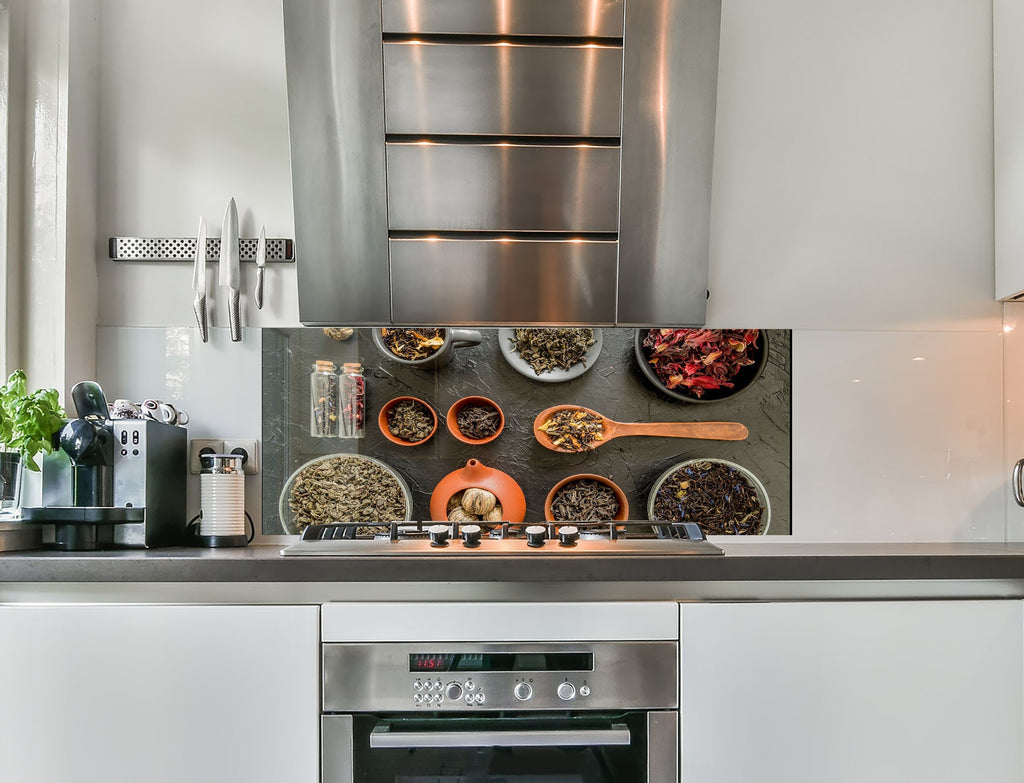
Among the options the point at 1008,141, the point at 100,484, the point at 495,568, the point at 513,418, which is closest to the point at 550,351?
the point at 513,418

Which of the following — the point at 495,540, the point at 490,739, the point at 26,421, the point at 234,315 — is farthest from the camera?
the point at 234,315

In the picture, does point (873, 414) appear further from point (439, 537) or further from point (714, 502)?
point (439, 537)

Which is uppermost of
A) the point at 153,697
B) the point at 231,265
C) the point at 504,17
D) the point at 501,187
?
the point at 504,17

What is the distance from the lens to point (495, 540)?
1745 mm

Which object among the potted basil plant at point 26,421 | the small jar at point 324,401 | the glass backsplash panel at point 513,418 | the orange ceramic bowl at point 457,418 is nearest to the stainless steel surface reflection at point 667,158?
the glass backsplash panel at point 513,418

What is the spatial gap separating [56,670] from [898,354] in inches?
79.5

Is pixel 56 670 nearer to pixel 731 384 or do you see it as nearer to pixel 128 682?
pixel 128 682

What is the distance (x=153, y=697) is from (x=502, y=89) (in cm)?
145

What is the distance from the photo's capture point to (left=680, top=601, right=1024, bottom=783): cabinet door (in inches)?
57.7

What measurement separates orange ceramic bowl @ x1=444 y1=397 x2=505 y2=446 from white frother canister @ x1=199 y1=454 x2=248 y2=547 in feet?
1.71

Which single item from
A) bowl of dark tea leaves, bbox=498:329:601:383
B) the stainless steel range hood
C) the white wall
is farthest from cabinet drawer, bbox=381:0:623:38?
bowl of dark tea leaves, bbox=498:329:601:383

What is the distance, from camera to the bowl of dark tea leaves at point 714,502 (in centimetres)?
200

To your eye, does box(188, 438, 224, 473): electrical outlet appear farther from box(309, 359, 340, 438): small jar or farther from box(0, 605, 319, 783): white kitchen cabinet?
box(0, 605, 319, 783): white kitchen cabinet

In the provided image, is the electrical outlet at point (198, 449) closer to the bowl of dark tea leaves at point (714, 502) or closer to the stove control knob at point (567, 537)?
the stove control knob at point (567, 537)
